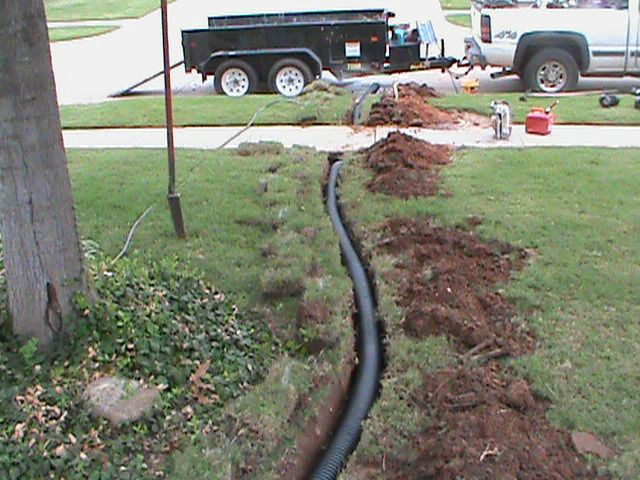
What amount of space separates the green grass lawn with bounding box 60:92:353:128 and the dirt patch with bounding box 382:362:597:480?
6523 mm

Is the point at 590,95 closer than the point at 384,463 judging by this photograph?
No

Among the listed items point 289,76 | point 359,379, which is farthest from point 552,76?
point 359,379

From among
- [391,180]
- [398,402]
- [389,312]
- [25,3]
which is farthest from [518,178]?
[25,3]

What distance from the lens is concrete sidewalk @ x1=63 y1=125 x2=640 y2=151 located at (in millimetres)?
8938

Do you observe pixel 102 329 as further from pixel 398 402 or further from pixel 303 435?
pixel 398 402

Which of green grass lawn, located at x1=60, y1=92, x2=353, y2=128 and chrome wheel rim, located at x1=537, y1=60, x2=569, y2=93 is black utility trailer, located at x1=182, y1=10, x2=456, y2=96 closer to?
green grass lawn, located at x1=60, y1=92, x2=353, y2=128

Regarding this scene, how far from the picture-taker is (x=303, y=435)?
12.6ft

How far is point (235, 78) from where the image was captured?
1278 cm

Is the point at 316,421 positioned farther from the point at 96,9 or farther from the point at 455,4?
the point at 96,9

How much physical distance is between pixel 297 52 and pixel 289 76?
41cm

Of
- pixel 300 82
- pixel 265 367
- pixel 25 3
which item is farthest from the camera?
pixel 300 82

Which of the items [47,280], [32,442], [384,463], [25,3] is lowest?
[384,463]

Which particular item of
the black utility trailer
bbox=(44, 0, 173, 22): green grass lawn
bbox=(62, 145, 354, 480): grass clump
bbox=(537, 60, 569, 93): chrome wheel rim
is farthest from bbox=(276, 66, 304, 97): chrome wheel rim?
bbox=(44, 0, 173, 22): green grass lawn

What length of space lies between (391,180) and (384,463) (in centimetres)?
397
